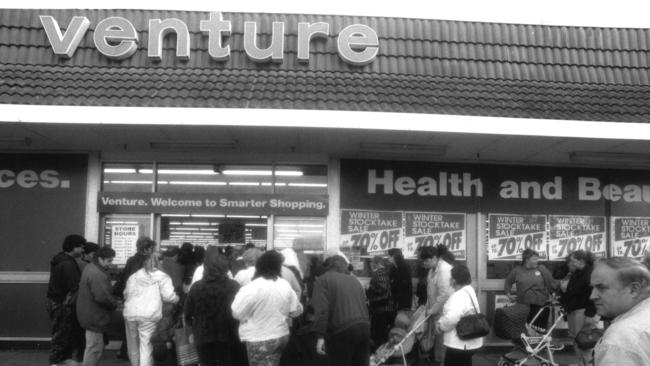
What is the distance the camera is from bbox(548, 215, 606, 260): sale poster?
12500 millimetres

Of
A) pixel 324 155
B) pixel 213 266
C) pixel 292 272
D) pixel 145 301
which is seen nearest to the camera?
pixel 213 266

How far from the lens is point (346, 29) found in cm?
1207

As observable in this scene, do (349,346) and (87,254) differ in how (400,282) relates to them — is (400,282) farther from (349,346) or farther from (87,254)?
(87,254)

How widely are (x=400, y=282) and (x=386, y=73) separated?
10.7 ft

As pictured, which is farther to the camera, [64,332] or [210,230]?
[210,230]

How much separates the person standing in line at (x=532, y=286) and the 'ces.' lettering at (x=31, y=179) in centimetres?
684

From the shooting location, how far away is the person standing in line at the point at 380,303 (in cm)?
1091

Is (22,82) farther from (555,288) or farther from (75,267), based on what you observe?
(555,288)

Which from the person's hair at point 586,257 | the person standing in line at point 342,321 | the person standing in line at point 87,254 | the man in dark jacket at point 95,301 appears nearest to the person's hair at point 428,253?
the person's hair at point 586,257

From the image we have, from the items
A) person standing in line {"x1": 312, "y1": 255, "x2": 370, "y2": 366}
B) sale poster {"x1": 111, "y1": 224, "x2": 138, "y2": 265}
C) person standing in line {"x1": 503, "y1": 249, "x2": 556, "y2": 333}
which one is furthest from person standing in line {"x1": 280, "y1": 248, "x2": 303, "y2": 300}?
person standing in line {"x1": 503, "y1": 249, "x2": 556, "y2": 333}

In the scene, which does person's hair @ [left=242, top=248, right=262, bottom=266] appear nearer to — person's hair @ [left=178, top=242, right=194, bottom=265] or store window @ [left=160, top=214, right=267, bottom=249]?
person's hair @ [left=178, top=242, right=194, bottom=265]

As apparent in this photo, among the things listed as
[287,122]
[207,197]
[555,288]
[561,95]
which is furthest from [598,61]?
[207,197]

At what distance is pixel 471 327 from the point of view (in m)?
7.34

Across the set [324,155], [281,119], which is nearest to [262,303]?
[281,119]
